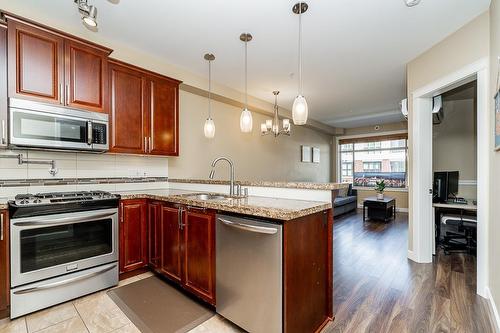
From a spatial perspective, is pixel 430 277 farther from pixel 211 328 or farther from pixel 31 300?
pixel 31 300

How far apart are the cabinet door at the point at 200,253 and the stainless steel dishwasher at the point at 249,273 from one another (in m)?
0.08

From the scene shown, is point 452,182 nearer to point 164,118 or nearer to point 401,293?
point 401,293

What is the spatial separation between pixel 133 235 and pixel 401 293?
2.83 m

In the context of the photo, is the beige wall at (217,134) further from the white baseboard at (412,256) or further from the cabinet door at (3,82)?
the white baseboard at (412,256)

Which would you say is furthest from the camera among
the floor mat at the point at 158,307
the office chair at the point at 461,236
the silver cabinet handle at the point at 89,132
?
the office chair at the point at 461,236

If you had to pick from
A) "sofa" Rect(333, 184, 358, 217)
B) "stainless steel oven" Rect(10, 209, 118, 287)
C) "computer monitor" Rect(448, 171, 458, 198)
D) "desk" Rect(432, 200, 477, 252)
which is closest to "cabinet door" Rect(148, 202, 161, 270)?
"stainless steel oven" Rect(10, 209, 118, 287)

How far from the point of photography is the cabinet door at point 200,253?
6.27 feet

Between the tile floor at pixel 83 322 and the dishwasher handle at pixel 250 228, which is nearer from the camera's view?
the dishwasher handle at pixel 250 228

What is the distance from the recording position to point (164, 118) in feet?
10.4

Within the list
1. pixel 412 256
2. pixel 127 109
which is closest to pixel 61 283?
pixel 127 109

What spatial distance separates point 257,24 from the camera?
2455mm

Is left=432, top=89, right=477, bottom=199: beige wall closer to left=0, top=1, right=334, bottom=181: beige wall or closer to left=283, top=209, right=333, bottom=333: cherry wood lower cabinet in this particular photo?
left=0, top=1, right=334, bottom=181: beige wall

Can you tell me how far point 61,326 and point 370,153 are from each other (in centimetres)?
822

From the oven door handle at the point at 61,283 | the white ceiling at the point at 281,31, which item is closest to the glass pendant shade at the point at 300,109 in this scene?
the white ceiling at the point at 281,31
